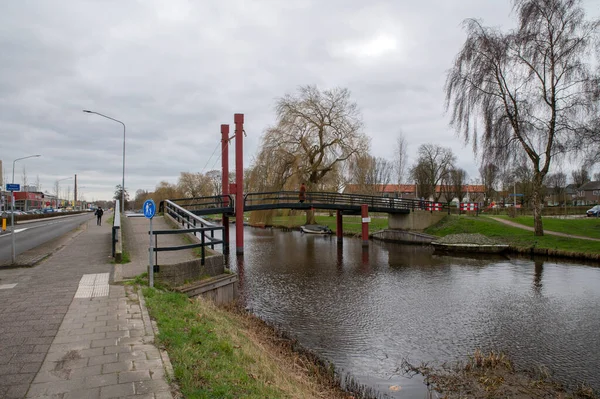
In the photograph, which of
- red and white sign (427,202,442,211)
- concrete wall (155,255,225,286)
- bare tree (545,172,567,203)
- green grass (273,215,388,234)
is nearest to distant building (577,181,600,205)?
bare tree (545,172,567,203)

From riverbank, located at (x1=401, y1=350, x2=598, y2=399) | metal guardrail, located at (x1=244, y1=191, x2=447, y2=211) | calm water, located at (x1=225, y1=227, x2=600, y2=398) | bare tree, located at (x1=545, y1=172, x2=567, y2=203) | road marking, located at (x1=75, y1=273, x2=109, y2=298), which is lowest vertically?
calm water, located at (x1=225, y1=227, x2=600, y2=398)

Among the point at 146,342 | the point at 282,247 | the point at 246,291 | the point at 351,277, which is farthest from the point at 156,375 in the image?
the point at 282,247

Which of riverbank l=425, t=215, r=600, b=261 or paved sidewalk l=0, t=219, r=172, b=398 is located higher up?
paved sidewalk l=0, t=219, r=172, b=398

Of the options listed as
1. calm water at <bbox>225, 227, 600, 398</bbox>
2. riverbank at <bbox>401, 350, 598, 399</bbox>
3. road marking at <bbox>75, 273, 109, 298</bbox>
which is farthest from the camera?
calm water at <bbox>225, 227, 600, 398</bbox>

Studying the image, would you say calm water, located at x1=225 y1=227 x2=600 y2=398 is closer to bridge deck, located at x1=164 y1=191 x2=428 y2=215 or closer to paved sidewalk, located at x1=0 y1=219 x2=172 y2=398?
paved sidewalk, located at x1=0 y1=219 x2=172 y2=398

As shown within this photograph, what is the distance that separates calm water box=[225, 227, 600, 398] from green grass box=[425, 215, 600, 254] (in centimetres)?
301

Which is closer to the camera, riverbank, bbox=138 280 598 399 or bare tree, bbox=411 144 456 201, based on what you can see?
riverbank, bbox=138 280 598 399

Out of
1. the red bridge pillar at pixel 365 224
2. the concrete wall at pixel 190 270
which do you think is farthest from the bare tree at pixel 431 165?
the concrete wall at pixel 190 270

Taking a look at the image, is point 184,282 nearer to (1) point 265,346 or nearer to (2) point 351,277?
(1) point 265,346

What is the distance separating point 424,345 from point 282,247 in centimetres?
1835

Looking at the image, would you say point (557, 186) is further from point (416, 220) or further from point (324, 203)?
point (324, 203)

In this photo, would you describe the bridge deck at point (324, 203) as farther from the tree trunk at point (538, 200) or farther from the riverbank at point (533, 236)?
the tree trunk at point (538, 200)

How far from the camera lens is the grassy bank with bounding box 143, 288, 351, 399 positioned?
4051 millimetres

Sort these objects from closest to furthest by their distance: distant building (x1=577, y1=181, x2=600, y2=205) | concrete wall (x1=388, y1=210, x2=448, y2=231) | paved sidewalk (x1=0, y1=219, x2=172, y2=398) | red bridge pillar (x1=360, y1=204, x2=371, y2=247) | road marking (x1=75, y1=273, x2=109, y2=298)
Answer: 1. paved sidewalk (x1=0, y1=219, x2=172, y2=398)
2. road marking (x1=75, y1=273, x2=109, y2=298)
3. red bridge pillar (x1=360, y1=204, x2=371, y2=247)
4. concrete wall (x1=388, y1=210, x2=448, y2=231)
5. distant building (x1=577, y1=181, x2=600, y2=205)
